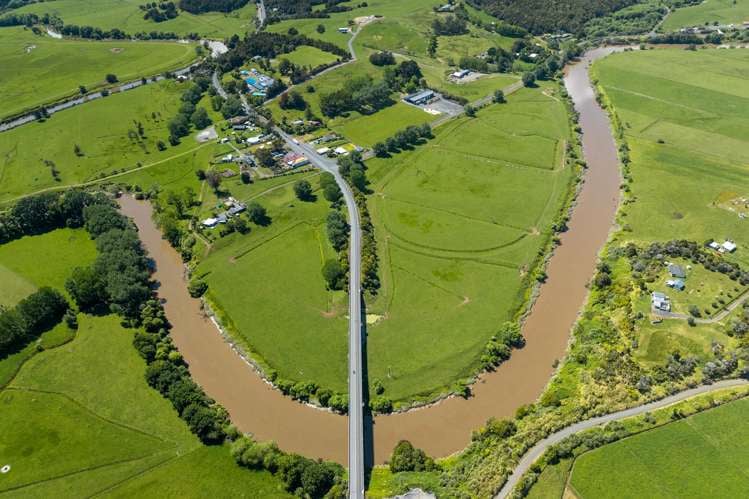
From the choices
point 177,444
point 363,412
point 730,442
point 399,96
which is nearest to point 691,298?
point 730,442

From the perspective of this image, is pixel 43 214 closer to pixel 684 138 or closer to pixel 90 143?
pixel 90 143

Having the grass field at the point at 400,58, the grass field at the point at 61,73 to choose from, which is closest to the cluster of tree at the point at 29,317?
the grass field at the point at 400,58

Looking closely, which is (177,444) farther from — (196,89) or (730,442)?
(196,89)

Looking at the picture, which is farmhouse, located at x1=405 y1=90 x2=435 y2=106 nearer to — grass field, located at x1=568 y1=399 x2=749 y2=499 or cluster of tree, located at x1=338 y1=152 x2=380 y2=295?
cluster of tree, located at x1=338 y1=152 x2=380 y2=295

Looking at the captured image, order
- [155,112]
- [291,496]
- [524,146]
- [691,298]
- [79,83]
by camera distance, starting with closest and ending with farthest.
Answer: [291,496] < [691,298] < [524,146] < [155,112] < [79,83]

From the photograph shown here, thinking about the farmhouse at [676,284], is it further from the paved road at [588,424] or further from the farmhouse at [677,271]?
the paved road at [588,424]

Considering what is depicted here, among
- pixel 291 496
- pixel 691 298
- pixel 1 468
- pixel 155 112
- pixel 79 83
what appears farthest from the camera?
pixel 79 83
